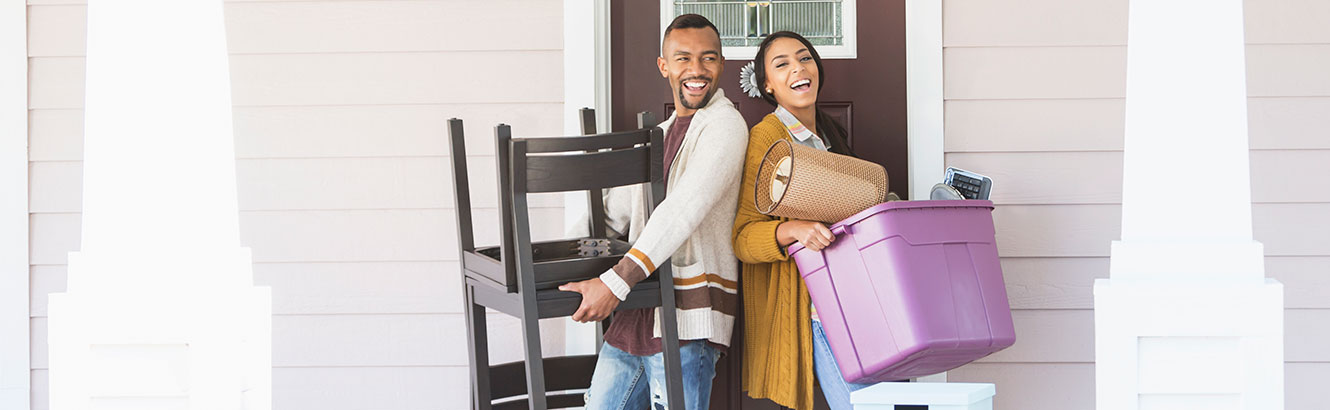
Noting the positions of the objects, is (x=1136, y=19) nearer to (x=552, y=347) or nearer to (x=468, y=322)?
(x=468, y=322)

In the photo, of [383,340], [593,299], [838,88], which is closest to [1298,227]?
[838,88]

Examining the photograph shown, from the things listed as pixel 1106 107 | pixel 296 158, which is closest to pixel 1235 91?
→ pixel 1106 107

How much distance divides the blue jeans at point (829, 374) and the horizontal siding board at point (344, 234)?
81 centimetres

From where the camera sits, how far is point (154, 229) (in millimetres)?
1676

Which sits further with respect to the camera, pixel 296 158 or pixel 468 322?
pixel 296 158

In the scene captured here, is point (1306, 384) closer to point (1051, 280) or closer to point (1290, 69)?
point (1051, 280)

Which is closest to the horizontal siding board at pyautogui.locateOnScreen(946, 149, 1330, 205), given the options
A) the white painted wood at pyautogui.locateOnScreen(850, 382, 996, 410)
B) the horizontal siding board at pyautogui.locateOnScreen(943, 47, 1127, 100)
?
the horizontal siding board at pyautogui.locateOnScreen(943, 47, 1127, 100)

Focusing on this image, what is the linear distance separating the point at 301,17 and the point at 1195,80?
2.23 meters

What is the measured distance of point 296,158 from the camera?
2795mm

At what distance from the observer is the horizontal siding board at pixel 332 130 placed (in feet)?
9.09

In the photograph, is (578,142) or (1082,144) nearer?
(578,142)

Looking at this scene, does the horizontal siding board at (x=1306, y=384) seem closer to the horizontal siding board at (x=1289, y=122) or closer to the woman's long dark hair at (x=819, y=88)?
the horizontal siding board at (x=1289, y=122)

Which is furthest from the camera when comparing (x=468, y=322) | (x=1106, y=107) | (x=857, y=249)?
(x=1106, y=107)

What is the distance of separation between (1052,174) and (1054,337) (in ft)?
1.46
